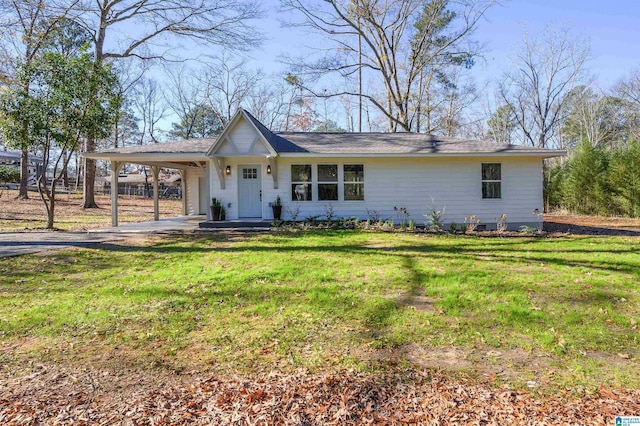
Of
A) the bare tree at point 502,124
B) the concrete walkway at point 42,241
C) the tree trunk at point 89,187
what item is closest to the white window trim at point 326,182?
the concrete walkway at point 42,241

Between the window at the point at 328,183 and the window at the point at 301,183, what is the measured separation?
1.24ft

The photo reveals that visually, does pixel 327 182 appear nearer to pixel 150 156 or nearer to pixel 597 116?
pixel 150 156

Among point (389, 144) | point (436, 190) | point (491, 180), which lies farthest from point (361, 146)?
point (491, 180)

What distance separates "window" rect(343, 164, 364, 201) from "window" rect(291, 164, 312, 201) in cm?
127

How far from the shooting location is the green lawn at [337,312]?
3580 millimetres

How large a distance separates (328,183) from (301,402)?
1056cm

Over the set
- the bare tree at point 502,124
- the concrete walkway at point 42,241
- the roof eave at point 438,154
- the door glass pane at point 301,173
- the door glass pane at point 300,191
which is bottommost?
the concrete walkway at point 42,241

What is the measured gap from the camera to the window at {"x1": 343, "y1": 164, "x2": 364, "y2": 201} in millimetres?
13133

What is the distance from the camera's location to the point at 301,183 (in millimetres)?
13133

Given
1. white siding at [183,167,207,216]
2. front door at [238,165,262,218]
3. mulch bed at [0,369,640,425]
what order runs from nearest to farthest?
mulch bed at [0,369,640,425], front door at [238,165,262,218], white siding at [183,167,207,216]

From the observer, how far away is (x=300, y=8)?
2097 centimetres

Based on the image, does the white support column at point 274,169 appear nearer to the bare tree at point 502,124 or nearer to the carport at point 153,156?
the carport at point 153,156

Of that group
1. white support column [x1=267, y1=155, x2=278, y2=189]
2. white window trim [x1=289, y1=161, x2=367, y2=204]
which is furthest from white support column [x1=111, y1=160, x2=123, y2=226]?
white window trim [x1=289, y1=161, x2=367, y2=204]

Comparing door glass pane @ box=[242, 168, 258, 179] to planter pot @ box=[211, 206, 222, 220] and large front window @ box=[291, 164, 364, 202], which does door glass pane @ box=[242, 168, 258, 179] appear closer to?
large front window @ box=[291, 164, 364, 202]
